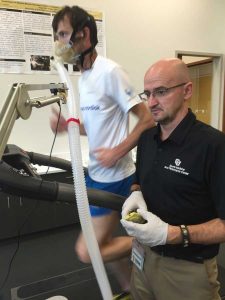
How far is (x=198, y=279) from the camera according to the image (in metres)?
1.12

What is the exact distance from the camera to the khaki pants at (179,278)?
1132 millimetres

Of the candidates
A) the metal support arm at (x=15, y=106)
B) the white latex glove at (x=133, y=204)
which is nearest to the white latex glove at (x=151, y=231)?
the white latex glove at (x=133, y=204)

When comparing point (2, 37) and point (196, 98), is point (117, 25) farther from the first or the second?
point (196, 98)

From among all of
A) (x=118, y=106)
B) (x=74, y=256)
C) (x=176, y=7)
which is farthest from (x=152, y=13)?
(x=74, y=256)

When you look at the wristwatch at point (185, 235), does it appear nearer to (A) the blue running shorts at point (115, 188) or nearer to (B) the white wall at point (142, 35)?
(A) the blue running shorts at point (115, 188)

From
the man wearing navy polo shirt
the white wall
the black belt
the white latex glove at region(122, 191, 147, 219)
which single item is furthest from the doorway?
the black belt

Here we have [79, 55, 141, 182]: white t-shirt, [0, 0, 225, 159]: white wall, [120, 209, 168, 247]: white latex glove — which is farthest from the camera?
[0, 0, 225, 159]: white wall

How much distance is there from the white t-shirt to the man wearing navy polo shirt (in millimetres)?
356

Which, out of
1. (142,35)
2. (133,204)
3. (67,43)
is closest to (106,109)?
(67,43)

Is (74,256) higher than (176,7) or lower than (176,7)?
lower

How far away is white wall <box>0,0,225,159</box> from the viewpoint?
3115 millimetres

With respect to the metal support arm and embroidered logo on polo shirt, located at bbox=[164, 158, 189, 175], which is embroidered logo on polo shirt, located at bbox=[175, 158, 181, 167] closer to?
embroidered logo on polo shirt, located at bbox=[164, 158, 189, 175]

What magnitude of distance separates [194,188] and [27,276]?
6.16ft

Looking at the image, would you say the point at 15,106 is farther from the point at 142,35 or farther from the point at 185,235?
the point at 142,35
